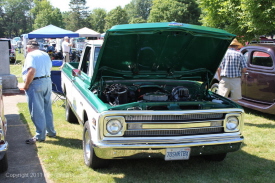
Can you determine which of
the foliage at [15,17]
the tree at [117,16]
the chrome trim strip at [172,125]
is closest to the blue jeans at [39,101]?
the chrome trim strip at [172,125]

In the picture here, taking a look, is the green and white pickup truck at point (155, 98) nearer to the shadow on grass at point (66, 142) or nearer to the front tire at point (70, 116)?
the shadow on grass at point (66, 142)

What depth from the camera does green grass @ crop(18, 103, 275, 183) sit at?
4340 mm

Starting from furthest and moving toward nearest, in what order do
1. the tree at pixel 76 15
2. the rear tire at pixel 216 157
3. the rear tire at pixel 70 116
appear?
the tree at pixel 76 15
the rear tire at pixel 70 116
the rear tire at pixel 216 157

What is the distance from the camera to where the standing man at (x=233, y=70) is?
7.12 metres

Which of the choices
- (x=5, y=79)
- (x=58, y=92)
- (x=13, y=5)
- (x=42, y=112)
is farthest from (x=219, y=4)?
(x=13, y=5)

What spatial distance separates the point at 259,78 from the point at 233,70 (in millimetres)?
1127

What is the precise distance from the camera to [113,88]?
16.2 ft

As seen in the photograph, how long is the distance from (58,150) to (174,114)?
7.80ft

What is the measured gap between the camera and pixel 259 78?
786 cm

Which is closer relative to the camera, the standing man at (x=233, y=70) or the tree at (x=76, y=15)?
the standing man at (x=233, y=70)

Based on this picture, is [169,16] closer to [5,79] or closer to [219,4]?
[219,4]

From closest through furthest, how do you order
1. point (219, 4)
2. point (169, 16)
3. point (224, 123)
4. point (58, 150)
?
point (224, 123) → point (58, 150) → point (219, 4) → point (169, 16)

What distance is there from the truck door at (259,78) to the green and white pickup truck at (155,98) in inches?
109

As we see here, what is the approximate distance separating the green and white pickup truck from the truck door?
277cm
